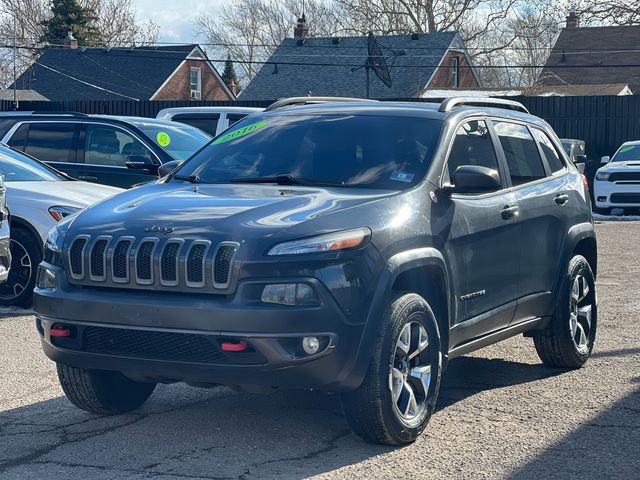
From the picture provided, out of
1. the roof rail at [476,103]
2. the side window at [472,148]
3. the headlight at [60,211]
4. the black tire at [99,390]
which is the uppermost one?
the roof rail at [476,103]

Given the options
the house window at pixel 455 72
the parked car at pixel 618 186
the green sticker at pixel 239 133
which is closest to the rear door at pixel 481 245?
the green sticker at pixel 239 133

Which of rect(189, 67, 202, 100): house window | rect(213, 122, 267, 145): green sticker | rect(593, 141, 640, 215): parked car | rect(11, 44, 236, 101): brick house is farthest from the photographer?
rect(189, 67, 202, 100): house window

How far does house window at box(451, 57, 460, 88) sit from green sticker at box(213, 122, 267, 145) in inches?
1982

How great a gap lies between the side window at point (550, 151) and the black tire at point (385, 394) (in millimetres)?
2465

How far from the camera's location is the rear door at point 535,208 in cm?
687

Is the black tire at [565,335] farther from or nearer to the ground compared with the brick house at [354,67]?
nearer to the ground

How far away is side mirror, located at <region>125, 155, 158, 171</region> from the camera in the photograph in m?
11.5

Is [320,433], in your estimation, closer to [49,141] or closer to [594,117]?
[49,141]

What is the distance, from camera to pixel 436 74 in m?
55.1

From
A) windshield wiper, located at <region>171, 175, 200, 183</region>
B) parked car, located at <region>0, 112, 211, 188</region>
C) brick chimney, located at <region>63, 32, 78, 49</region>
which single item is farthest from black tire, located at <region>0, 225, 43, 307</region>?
brick chimney, located at <region>63, 32, 78, 49</region>

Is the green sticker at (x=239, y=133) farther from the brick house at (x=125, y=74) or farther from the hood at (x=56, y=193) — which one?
the brick house at (x=125, y=74)

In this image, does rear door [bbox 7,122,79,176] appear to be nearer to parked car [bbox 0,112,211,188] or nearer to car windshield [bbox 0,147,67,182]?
parked car [bbox 0,112,211,188]

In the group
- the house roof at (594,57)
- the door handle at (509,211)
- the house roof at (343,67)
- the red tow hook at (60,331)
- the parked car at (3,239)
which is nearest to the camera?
the red tow hook at (60,331)

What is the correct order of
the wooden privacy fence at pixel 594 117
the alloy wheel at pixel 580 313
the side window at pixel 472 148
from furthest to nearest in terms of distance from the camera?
the wooden privacy fence at pixel 594 117
the alloy wheel at pixel 580 313
the side window at pixel 472 148
